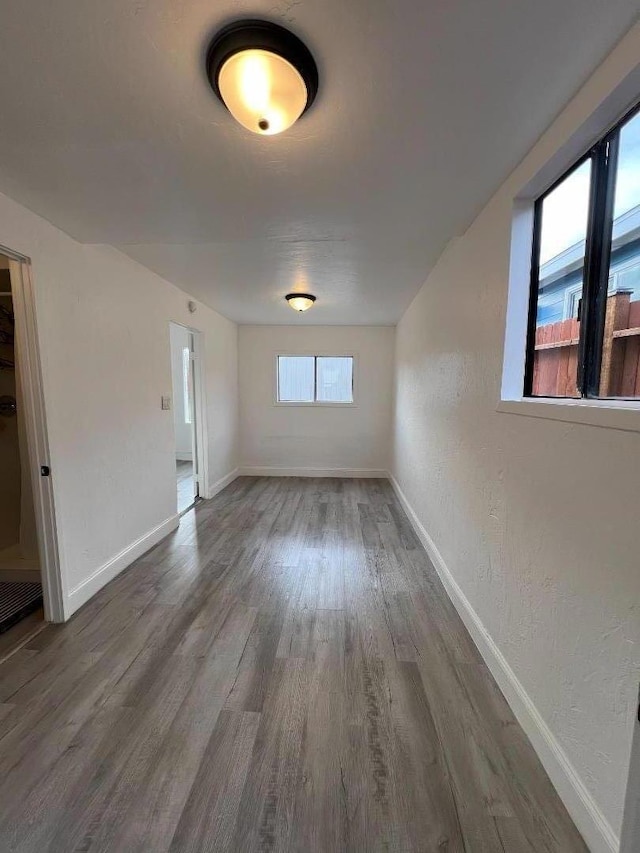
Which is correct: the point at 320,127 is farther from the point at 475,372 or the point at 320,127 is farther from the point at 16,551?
the point at 16,551

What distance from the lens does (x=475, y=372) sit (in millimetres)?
1943

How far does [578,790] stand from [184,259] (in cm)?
346

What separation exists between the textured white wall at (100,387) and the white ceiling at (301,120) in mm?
244

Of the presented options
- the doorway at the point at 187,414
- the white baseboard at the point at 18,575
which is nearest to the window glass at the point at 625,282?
the white baseboard at the point at 18,575

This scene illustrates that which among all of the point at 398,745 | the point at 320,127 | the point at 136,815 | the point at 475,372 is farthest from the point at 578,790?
the point at 320,127

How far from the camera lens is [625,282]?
1.08m

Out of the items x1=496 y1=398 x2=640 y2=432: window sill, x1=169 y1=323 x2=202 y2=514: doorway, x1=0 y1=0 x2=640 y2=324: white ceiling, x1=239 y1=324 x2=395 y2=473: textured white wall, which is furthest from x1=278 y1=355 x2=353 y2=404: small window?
x1=496 y1=398 x2=640 y2=432: window sill

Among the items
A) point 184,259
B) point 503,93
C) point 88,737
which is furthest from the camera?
point 184,259

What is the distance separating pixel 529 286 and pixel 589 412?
75cm

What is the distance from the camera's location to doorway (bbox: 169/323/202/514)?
423cm

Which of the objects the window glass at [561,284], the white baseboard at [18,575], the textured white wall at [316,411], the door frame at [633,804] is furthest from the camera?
the textured white wall at [316,411]

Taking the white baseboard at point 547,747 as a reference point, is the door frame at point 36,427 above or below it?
above

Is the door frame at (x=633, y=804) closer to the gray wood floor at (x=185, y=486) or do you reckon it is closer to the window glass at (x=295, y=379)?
the gray wood floor at (x=185, y=486)

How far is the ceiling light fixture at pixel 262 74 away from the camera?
0.93m
